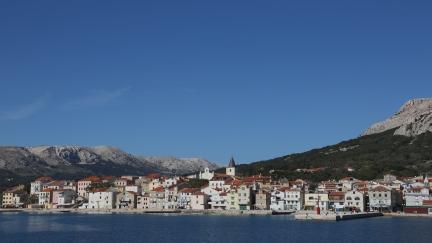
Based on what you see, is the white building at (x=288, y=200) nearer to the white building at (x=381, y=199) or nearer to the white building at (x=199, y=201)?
the white building at (x=381, y=199)

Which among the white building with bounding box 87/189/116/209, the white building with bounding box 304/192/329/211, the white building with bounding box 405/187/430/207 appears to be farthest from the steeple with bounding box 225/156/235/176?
the white building with bounding box 405/187/430/207

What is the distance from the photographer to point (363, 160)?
116 metres

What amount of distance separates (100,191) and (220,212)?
87.1 ft

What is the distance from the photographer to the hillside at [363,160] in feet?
332

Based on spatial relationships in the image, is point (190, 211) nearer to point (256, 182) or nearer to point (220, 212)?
point (220, 212)

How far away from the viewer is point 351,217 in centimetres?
6631

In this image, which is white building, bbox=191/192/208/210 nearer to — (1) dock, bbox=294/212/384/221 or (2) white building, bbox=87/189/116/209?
(2) white building, bbox=87/189/116/209

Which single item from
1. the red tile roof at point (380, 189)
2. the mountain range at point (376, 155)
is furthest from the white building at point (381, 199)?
the mountain range at point (376, 155)

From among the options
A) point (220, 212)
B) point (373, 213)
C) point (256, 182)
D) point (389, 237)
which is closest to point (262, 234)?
point (389, 237)

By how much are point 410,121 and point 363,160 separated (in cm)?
2628

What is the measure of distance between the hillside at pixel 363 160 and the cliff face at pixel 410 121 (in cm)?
270

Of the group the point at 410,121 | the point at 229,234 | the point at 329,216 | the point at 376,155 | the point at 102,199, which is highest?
the point at 410,121

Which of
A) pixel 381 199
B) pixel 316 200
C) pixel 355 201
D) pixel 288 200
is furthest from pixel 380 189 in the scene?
pixel 288 200

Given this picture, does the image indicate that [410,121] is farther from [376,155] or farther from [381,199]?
[381,199]
